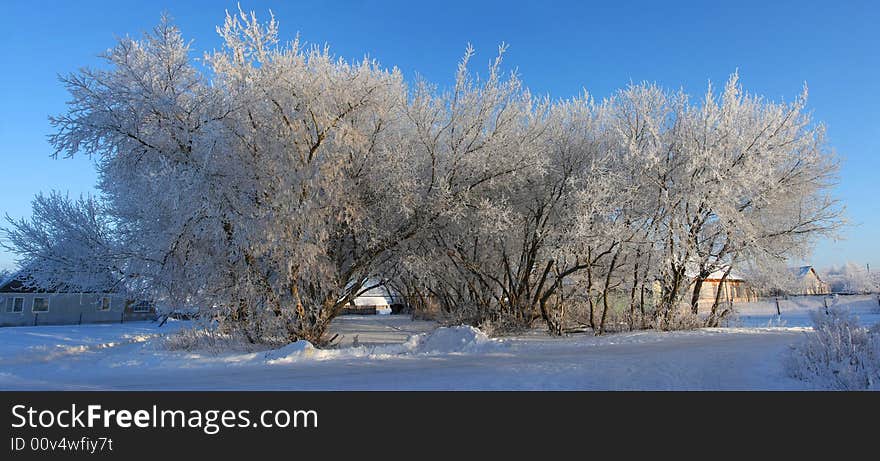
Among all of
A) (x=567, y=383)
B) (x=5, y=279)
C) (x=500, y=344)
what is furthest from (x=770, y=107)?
(x=5, y=279)

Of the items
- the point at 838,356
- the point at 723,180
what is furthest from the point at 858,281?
the point at 838,356

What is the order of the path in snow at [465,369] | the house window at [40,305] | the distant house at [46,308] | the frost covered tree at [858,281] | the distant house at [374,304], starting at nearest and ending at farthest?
the path in snow at [465,369], the distant house at [46,308], the house window at [40,305], the distant house at [374,304], the frost covered tree at [858,281]

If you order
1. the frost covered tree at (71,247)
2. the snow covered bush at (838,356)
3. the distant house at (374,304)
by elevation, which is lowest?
the distant house at (374,304)

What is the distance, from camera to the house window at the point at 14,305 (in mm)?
33000

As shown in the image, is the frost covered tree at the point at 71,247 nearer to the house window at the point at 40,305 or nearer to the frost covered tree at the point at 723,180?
the frost covered tree at the point at 723,180

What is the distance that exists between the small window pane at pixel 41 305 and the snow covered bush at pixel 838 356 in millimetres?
42027

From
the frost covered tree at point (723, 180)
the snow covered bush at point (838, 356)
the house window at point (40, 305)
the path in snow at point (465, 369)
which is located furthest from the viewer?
the house window at point (40, 305)

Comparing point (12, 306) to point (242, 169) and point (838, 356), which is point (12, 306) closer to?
point (242, 169)

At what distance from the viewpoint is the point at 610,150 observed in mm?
17781

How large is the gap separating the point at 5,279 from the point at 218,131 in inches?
1215

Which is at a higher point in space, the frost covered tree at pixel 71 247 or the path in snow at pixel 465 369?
the frost covered tree at pixel 71 247

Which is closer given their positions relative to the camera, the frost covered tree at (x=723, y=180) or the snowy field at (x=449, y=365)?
the snowy field at (x=449, y=365)

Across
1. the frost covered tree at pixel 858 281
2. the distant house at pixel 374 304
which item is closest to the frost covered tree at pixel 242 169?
the distant house at pixel 374 304
